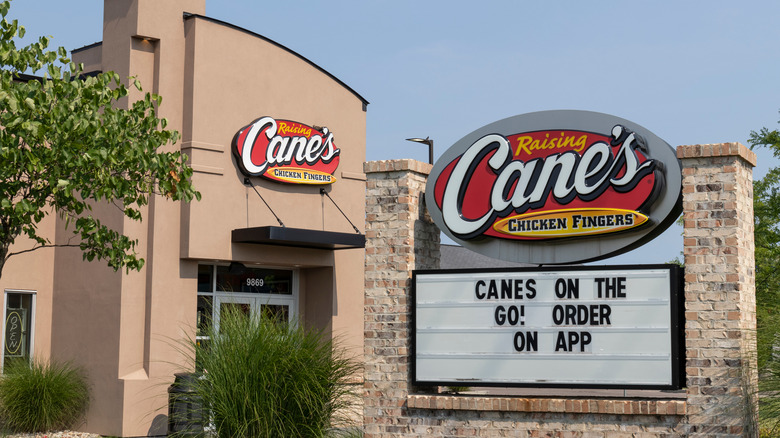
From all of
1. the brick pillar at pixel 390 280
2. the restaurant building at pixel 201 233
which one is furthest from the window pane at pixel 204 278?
the brick pillar at pixel 390 280

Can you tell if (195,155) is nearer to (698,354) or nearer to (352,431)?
(352,431)

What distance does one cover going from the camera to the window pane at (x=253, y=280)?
19.7 meters

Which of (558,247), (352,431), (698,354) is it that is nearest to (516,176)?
(558,247)

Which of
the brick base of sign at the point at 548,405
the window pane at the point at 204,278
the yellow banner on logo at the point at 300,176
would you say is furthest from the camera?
the yellow banner on logo at the point at 300,176

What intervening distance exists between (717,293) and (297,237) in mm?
10116

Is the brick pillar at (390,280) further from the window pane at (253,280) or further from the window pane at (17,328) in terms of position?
the window pane at (17,328)

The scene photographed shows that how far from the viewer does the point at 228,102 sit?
1920cm

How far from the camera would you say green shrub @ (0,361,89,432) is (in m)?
17.5

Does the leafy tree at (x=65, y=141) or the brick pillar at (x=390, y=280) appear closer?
the leafy tree at (x=65, y=141)

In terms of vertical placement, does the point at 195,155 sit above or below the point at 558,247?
above

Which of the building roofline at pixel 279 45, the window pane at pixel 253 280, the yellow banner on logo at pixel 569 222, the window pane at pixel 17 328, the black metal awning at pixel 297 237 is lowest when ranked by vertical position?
the window pane at pixel 17 328

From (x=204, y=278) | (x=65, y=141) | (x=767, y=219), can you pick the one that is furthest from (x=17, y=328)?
(x=767, y=219)

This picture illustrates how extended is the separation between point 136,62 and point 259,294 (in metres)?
5.68

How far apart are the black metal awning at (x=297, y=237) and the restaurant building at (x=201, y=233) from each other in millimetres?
27
